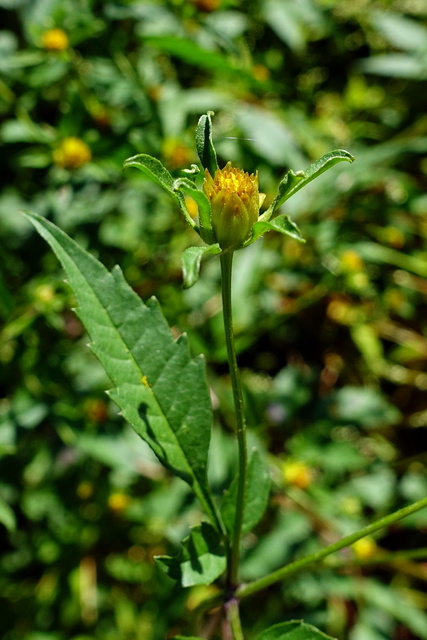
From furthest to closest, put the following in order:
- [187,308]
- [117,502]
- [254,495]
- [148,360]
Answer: [117,502] < [187,308] < [254,495] < [148,360]

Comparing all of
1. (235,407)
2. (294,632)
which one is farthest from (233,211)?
(294,632)

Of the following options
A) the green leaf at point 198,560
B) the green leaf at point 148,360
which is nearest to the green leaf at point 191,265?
the green leaf at point 148,360

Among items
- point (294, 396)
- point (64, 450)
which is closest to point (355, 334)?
point (294, 396)

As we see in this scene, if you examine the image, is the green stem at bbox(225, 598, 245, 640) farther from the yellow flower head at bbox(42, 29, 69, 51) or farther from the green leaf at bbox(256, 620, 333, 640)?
the yellow flower head at bbox(42, 29, 69, 51)

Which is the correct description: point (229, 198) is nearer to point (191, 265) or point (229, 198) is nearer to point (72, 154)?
point (191, 265)

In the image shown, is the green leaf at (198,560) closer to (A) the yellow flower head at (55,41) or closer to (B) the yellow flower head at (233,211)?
(B) the yellow flower head at (233,211)

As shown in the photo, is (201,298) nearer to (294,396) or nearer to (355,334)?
(294,396)

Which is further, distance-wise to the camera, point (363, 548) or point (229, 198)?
point (363, 548)
